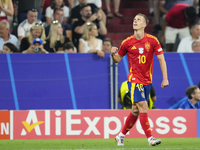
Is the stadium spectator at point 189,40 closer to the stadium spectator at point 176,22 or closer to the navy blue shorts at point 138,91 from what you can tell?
the stadium spectator at point 176,22

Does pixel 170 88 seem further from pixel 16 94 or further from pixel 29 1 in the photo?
pixel 29 1

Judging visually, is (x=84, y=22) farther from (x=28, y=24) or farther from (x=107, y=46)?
(x=28, y=24)

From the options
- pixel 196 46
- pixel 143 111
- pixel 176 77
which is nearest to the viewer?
pixel 143 111

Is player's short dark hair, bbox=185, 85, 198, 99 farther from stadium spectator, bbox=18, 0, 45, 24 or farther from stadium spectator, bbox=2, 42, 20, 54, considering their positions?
stadium spectator, bbox=18, 0, 45, 24

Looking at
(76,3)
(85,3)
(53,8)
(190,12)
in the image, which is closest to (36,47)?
(53,8)

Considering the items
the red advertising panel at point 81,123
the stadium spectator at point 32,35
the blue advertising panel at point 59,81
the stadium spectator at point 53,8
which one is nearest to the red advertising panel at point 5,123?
the red advertising panel at point 81,123

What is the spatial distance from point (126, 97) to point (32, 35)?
8.79ft

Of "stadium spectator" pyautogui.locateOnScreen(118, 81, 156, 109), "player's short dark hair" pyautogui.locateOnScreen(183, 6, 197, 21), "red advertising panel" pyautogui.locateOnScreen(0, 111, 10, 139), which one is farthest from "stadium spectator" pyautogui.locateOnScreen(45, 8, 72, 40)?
"red advertising panel" pyautogui.locateOnScreen(0, 111, 10, 139)

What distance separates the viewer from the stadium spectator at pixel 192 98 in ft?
29.2

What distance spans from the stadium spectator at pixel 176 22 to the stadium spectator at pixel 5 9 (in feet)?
13.0

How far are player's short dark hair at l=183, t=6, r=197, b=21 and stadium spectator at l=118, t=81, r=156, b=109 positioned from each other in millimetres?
2828

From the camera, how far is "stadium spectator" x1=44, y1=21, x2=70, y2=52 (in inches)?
385

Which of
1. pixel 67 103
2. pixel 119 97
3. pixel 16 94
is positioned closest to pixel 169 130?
pixel 119 97

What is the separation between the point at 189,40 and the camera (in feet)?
33.5
